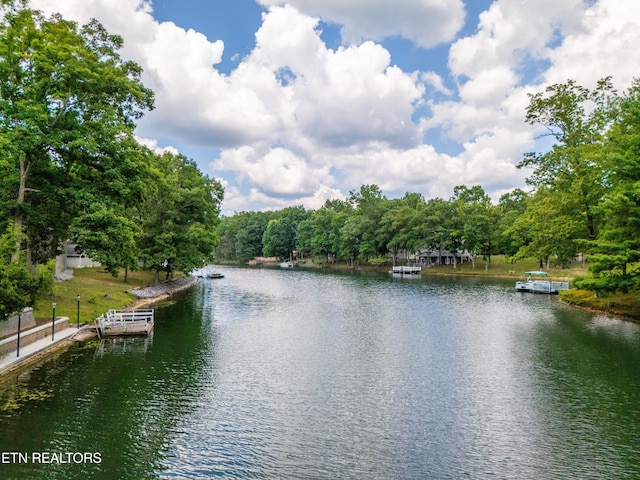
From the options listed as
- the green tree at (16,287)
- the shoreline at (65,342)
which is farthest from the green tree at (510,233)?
the green tree at (16,287)

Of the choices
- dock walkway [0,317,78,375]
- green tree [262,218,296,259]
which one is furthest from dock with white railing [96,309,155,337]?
green tree [262,218,296,259]

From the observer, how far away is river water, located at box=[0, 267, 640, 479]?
12922mm

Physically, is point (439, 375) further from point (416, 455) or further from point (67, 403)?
point (67, 403)

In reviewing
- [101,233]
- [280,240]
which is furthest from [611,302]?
[280,240]

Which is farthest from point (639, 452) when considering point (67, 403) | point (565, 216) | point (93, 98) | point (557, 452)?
point (565, 216)

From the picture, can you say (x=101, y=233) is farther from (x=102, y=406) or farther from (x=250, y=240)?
(x=250, y=240)

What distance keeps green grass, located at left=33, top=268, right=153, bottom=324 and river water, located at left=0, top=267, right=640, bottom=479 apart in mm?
5735

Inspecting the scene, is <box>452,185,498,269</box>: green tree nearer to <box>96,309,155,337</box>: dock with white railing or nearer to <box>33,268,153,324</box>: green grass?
<box>33,268,153,324</box>: green grass

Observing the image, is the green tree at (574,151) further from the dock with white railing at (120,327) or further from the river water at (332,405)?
the dock with white railing at (120,327)

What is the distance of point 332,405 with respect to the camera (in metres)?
17.6

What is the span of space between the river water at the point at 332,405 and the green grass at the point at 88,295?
A: 18.8 ft

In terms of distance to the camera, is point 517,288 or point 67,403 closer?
point 67,403

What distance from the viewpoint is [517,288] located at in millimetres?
63062

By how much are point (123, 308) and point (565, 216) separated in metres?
45.0
